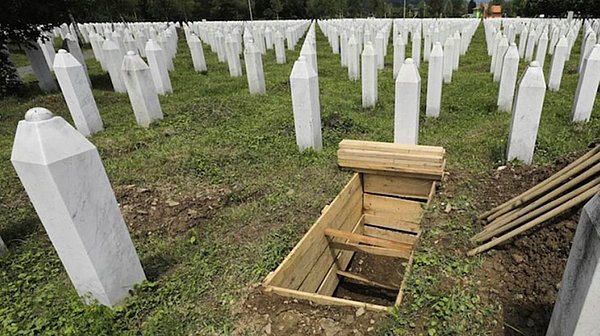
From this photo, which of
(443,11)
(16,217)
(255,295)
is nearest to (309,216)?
(255,295)

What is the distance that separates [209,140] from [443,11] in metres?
61.4

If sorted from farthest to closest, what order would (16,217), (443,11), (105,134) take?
1. (443,11)
2. (105,134)
3. (16,217)

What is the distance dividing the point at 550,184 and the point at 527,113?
1.64 meters

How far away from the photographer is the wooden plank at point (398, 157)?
13.4 ft

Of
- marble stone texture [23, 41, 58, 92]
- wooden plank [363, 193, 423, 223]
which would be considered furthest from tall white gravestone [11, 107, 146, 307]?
marble stone texture [23, 41, 58, 92]

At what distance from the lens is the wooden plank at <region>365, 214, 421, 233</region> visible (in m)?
4.56

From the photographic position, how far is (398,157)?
4219mm

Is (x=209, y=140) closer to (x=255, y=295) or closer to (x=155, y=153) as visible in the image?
(x=155, y=153)

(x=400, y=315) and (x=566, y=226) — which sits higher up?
(x=566, y=226)

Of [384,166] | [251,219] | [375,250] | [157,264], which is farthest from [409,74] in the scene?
[157,264]

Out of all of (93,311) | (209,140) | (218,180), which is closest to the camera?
(93,311)

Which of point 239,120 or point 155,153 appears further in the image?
point 239,120

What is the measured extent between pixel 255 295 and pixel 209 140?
3.75 meters

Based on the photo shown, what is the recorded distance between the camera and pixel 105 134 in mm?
6512
